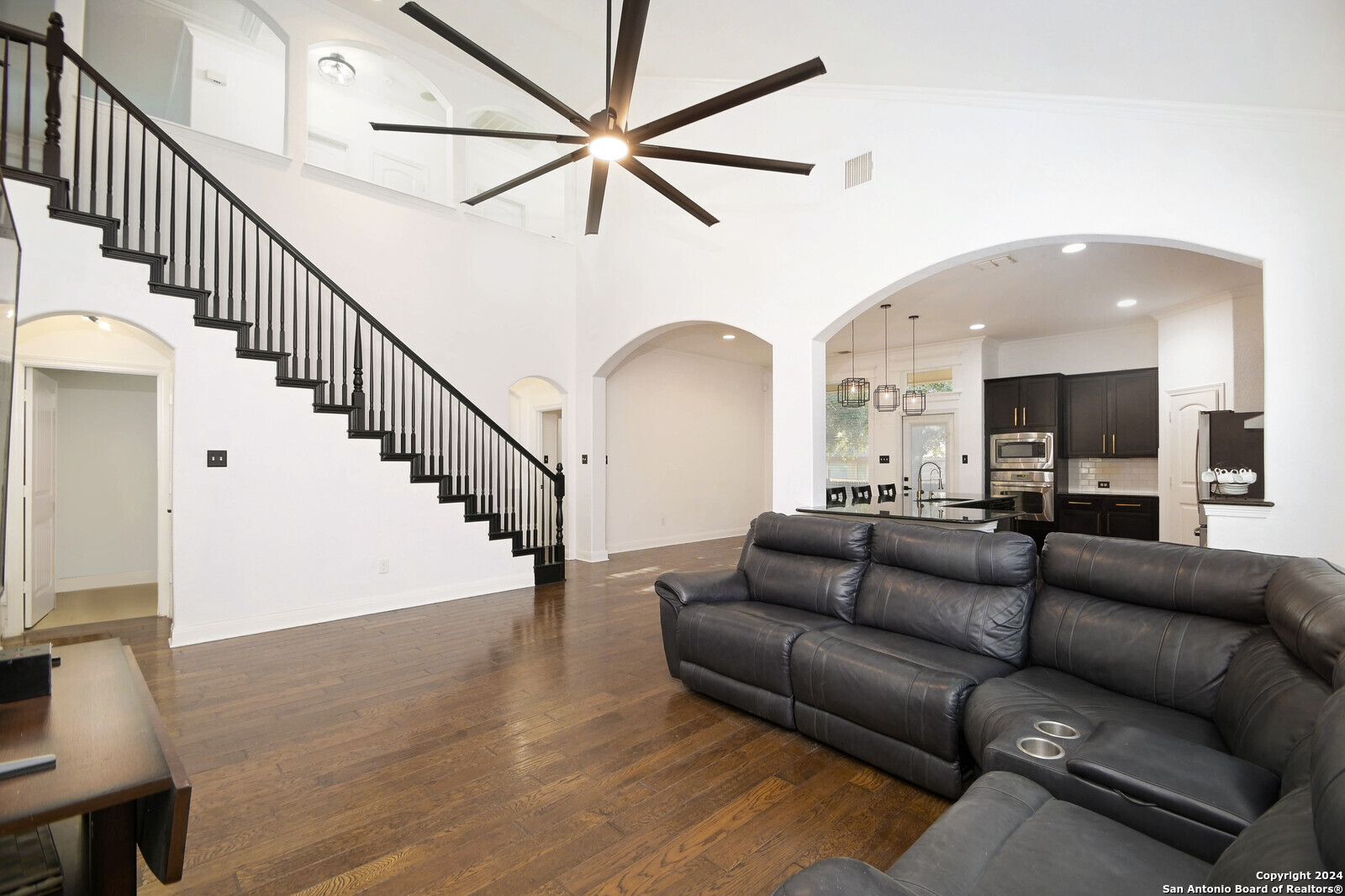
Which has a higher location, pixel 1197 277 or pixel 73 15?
pixel 73 15

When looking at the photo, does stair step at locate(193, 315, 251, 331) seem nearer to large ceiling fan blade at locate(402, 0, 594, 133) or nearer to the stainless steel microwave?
large ceiling fan blade at locate(402, 0, 594, 133)

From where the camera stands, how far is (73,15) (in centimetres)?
487

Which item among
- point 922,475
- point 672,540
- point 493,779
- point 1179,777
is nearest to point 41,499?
point 493,779

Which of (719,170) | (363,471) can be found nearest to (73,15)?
(363,471)

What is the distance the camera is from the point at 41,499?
5.29 metres

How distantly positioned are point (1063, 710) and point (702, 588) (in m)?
1.94

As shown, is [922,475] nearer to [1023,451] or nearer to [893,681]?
[1023,451]

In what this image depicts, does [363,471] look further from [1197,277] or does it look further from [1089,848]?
[1197,277]

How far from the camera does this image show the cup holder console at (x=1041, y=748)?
69.8 inches

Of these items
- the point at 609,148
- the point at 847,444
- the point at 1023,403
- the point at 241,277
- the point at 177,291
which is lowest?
the point at 847,444

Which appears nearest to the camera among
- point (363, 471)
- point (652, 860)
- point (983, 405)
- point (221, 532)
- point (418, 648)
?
point (652, 860)

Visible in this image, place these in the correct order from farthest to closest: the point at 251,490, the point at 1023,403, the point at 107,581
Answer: the point at 1023,403
the point at 107,581
the point at 251,490

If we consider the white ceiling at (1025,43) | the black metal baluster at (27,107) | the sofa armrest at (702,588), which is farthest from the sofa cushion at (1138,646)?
the black metal baluster at (27,107)

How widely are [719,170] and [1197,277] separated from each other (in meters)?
4.85
